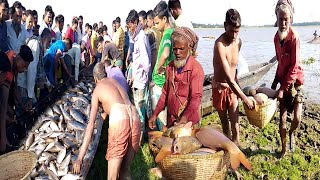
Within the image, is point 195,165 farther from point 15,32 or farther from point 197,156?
point 15,32

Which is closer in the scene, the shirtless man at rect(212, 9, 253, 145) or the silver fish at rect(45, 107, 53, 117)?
the shirtless man at rect(212, 9, 253, 145)

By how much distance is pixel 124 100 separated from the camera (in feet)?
16.4

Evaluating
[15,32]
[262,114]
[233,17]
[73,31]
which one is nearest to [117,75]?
[233,17]

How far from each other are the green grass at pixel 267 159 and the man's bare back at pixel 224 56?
1.93 metres

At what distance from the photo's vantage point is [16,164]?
4.29 metres

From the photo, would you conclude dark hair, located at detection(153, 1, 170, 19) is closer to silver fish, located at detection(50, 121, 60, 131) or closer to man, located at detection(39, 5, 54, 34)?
silver fish, located at detection(50, 121, 60, 131)

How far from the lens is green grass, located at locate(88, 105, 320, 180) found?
628 cm

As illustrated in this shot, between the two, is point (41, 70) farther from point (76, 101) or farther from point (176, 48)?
point (176, 48)

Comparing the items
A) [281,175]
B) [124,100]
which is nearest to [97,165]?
[124,100]

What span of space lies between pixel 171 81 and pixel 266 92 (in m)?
1.86

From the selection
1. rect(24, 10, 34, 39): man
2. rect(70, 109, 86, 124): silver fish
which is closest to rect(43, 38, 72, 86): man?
rect(24, 10, 34, 39): man

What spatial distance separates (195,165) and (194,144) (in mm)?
183

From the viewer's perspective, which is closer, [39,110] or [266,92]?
[266,92]

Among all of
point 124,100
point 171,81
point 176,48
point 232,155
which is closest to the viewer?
point 232,155
